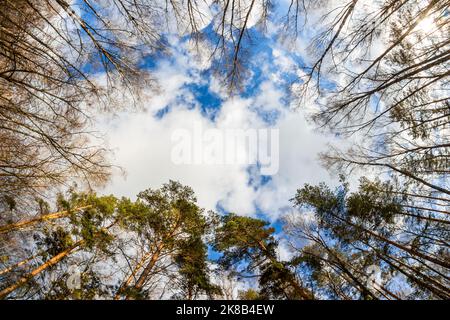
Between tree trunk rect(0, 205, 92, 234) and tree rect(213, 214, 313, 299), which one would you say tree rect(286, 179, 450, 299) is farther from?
tree trunk rect(0, 205, 92, 234)

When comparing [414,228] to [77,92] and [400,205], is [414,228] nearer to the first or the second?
[400,205]

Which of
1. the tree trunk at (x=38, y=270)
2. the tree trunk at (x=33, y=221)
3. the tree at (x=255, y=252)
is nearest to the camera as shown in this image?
the tree trunk at (x=38, y=270)

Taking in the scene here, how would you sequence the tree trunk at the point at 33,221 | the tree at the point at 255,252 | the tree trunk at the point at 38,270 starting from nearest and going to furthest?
the tree trunk at the point at 38,270 → the tree trunk at the point at 33,221 → the tree at the point at 255,252

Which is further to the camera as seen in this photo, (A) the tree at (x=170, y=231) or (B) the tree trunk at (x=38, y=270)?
(A) the tree at (x=170, y=231)

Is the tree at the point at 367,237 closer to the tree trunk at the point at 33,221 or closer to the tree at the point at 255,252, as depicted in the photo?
the tree at the point at 255,252

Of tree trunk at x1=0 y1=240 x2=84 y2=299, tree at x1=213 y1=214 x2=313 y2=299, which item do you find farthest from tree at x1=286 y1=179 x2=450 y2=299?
tree trunk at x1=0 y1=240 x2=84 y2=299

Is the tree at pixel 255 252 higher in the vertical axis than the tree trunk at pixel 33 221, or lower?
lower

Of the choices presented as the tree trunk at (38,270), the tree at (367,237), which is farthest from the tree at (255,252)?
the tree trunk at (38,270)

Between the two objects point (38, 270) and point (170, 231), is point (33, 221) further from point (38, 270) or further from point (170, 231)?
point (170, 231)

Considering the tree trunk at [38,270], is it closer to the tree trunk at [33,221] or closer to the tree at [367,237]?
the tree trunk at [33,221]

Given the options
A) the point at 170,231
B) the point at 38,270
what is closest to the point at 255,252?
the point at 170,231

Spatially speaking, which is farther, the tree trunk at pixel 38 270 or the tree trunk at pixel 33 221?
the tree trunk at pixel 33 221
